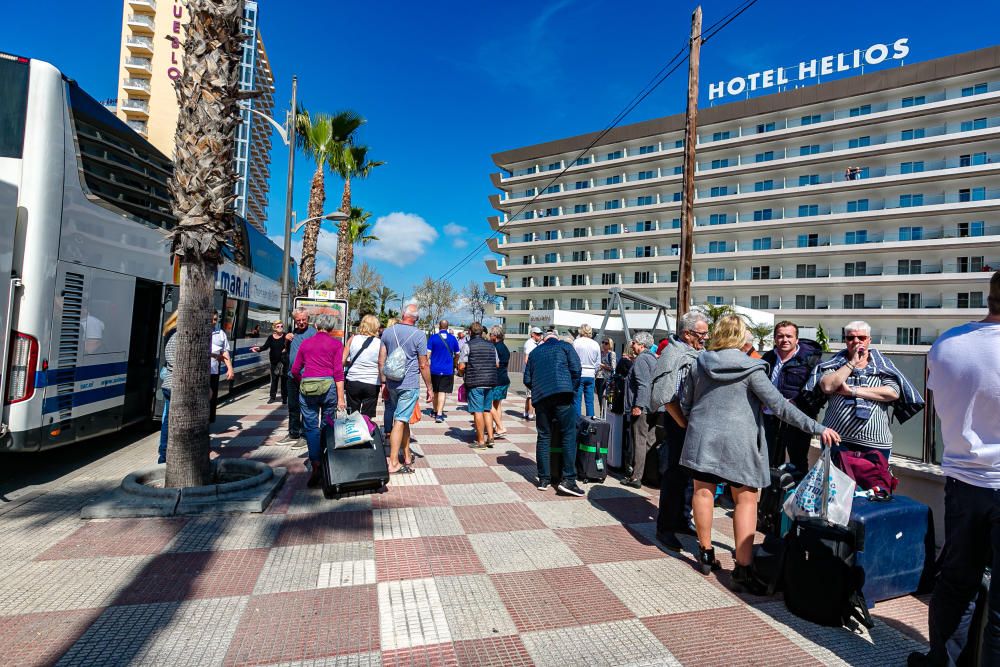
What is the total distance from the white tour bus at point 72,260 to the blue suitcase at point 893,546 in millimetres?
5332

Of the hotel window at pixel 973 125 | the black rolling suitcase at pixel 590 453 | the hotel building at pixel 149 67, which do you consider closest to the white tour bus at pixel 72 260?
the black rolling suitcase at pixel 590 453

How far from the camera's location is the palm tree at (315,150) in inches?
783

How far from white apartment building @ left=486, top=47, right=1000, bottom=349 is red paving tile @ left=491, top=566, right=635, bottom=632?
38648mm

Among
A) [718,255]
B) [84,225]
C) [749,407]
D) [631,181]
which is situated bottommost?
[749,407]

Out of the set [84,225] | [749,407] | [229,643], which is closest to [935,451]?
[749,407]

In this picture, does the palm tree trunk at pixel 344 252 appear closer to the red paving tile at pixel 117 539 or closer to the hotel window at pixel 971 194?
the red paving tile at pixel 117 539

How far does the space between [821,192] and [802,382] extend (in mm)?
54080

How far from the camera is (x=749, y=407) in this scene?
347 centimetres

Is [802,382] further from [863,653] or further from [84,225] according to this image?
[84,225]

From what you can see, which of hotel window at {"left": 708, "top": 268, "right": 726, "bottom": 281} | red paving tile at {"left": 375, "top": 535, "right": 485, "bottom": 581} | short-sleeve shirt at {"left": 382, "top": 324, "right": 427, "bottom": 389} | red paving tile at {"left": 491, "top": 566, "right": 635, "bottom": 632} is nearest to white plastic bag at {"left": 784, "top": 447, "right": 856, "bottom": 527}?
red paving tile at {"left": 491, "top": 566, "right": 635, "bottom": 632}

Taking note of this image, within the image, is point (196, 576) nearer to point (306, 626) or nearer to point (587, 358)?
point (306, 626)

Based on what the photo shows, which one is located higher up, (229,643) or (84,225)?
(84,225)

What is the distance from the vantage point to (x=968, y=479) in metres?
2.28

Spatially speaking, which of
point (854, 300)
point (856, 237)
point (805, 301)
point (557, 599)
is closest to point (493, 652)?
point (557, 599)
